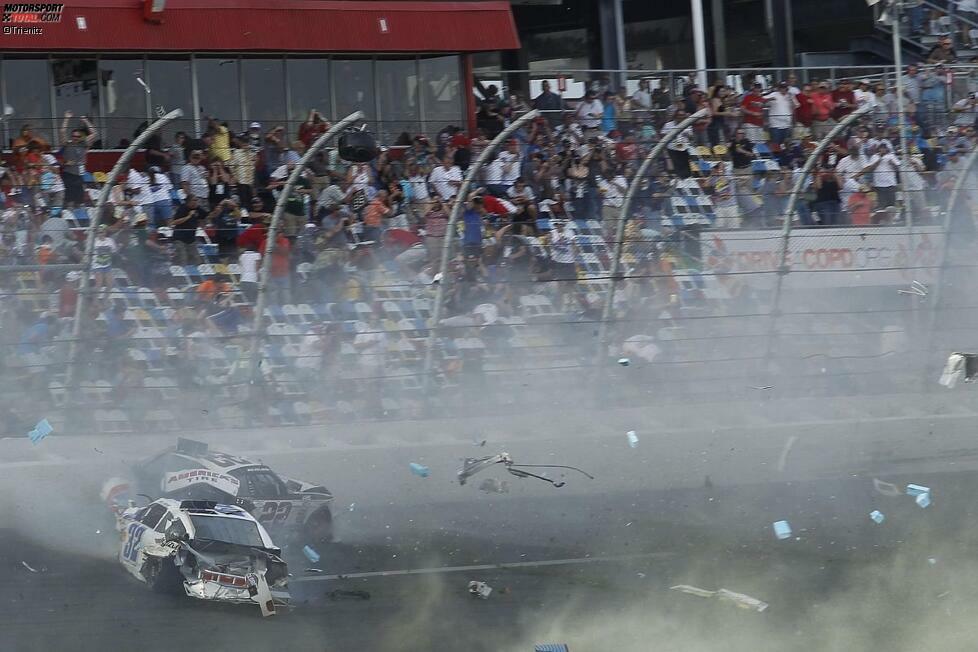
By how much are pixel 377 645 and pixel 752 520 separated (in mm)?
2981

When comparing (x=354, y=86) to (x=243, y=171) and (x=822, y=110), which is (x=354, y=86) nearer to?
(x=243, y=171)

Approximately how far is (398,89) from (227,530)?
10188mm

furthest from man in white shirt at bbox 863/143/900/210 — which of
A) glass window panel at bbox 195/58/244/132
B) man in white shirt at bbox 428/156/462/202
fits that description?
glass window panel at bbox 195/58/244/132

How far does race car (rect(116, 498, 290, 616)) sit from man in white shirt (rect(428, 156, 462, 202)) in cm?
441

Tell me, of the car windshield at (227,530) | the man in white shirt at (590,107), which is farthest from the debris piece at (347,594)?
the man in white shirt at (590,107)

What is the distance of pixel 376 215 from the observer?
35.0 ft

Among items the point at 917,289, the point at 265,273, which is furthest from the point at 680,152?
the point at 265,273

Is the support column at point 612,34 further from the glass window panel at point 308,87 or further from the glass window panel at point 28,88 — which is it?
the glass window panel at point 28,88

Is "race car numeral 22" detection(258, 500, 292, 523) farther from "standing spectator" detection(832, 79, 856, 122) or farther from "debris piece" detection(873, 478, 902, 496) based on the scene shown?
"standing spectator" detection(832, 79, 856, 122)

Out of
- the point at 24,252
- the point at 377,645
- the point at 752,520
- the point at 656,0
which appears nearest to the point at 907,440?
the point at 752,520

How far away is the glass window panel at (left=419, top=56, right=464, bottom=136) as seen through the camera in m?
16.8

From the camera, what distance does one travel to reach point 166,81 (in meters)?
15.5

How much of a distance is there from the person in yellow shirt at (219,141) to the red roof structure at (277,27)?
2.86 m

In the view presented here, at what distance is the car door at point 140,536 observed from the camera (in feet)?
24.6
